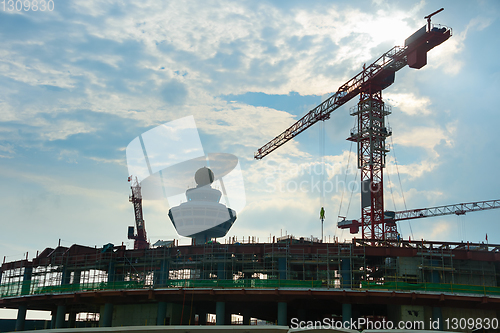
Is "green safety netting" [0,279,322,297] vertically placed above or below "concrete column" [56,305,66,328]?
above

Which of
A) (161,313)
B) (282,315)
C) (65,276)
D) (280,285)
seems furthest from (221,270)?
(65,276)

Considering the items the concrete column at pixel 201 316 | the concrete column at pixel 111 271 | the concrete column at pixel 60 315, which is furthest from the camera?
the concrete column at pixel 111 271

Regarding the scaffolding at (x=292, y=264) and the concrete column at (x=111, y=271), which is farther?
the concrete column at (x=111, y=271)

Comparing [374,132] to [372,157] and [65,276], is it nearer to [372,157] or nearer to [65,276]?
[372,157]

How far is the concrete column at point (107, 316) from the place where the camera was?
6094cm

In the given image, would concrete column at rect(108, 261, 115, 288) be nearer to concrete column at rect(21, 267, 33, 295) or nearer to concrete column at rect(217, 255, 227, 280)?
concrete column at rect(21, 267, 33, 295)

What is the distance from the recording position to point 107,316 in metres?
61.2

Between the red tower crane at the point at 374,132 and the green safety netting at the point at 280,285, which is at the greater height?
the red tower crane at the point at 374,132

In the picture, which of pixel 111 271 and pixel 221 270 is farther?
pixel 111 271

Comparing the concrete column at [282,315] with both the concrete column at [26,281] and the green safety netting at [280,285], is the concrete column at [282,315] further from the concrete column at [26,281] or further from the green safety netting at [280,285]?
the concrete column at [26,281]

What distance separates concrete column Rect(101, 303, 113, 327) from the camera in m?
60.9

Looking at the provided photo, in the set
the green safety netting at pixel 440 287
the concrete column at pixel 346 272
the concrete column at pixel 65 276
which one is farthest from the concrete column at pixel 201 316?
the green safety netting at pixel 440 287

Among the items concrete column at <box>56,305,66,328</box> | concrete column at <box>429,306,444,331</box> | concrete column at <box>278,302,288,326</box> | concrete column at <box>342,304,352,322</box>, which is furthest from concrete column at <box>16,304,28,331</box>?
concrete column at <box>429,306,444,331</box>

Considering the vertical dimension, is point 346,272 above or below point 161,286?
above
